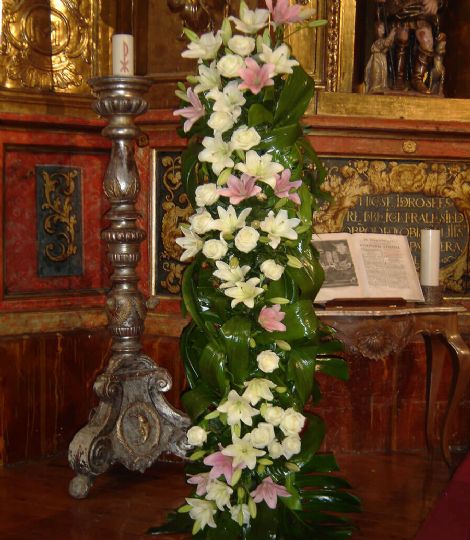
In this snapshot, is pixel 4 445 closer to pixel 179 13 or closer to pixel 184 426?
pixel 184 426

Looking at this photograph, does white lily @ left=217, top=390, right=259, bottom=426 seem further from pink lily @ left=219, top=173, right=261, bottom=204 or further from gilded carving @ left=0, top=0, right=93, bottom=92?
gilded carving @ left=0, top=0, right=93, bottom=92

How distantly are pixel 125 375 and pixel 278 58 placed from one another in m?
1.27

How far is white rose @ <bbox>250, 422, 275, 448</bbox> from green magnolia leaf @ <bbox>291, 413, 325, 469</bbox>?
235mm

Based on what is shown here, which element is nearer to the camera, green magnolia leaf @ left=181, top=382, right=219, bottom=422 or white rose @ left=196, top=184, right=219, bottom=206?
white rose @ left=196, top=184, right=219, bottom=206

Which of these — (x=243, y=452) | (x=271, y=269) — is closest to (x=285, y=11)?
(x=271, y=269)

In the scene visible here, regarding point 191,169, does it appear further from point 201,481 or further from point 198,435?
point 201,481

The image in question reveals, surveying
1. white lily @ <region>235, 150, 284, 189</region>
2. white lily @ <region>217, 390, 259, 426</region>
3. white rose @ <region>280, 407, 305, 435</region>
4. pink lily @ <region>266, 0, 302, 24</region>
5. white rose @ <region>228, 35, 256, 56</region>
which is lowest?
white rose @ <region>280, 407, 305, 435</region>

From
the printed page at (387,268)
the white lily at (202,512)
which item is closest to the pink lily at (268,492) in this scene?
the white lily at (202,512)

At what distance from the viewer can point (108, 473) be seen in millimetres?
3371

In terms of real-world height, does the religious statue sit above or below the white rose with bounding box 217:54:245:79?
above

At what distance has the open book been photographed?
320 cm

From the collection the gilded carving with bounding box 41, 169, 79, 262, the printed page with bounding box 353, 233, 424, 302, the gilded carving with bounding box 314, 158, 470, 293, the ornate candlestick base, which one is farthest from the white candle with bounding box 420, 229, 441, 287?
the gilded carving with bounding box 41, 169, 79, 262

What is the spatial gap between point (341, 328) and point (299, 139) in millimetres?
747

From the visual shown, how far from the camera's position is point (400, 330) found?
122 inches
